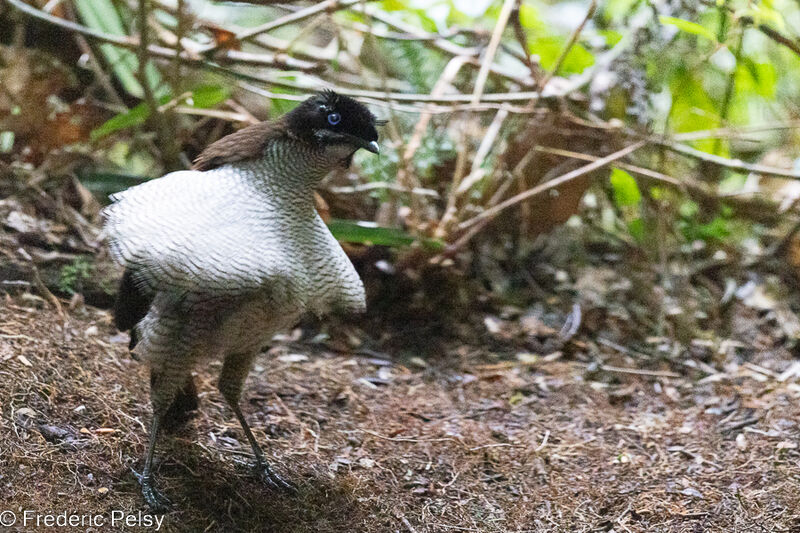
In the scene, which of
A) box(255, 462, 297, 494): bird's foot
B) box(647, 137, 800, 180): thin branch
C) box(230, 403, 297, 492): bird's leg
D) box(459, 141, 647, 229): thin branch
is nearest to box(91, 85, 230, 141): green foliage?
box(459, 141, 647, 229): thin branch

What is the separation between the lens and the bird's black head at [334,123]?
2.58m

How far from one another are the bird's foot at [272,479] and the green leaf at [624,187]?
8.26 ft

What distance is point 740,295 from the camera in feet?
15.1

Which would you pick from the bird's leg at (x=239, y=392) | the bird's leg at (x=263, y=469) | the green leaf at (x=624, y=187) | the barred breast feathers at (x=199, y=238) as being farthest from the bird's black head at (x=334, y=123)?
the green leaf at (x=624, y=187)

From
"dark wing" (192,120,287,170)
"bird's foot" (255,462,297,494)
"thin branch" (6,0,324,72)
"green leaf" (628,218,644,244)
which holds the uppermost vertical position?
"thin branch" (6,0,324,72)

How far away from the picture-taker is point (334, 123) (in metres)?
2.59

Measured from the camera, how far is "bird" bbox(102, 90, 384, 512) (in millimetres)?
2402

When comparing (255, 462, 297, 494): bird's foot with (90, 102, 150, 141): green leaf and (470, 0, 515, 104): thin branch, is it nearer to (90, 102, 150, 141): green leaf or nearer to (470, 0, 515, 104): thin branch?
(90, 102, 150, 141): green leaf

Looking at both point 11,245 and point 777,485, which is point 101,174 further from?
point 777,485

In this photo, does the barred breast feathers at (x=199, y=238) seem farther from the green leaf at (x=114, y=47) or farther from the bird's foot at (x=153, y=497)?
the green leaf at (x=114, y=47)

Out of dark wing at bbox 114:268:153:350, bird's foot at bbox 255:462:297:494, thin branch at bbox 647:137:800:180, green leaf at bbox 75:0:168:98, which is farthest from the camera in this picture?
green leaf at bbox 75:0:168:98

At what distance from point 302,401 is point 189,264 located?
1.27 m

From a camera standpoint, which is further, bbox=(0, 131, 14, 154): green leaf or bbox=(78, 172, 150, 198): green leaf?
bbox=(78, 172, 150, 198): green leaf

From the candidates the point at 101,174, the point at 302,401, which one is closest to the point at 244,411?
the point at 302,401
